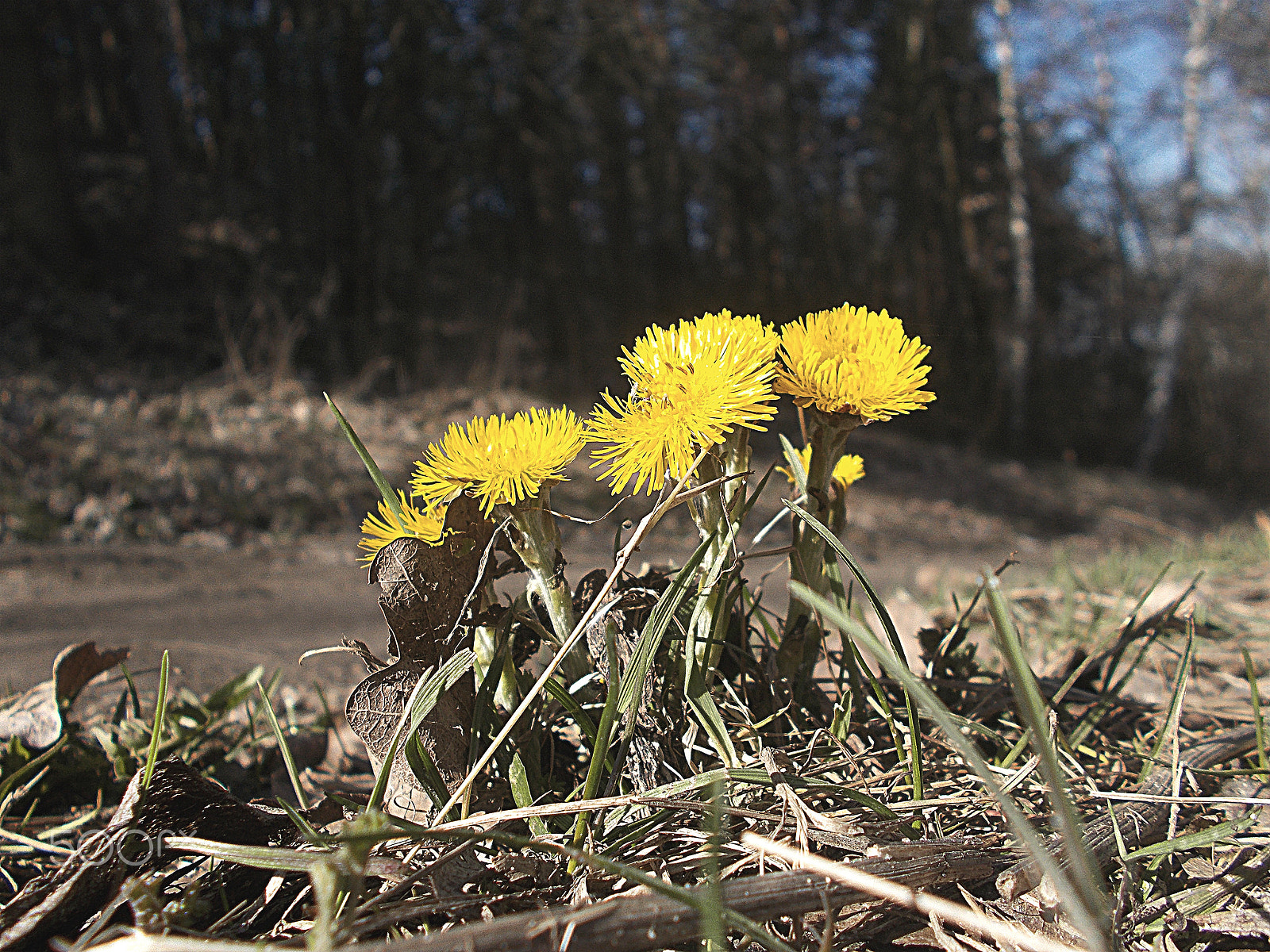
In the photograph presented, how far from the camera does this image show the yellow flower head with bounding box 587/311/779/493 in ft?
2.40

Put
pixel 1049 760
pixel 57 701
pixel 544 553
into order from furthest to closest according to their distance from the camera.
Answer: pixel 57 701
pixel 544 553
pixel 1049 760

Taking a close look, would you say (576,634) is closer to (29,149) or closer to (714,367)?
(714,367)

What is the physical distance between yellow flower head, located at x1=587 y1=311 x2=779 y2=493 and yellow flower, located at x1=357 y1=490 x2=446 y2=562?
8.3 inches

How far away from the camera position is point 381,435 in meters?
5.57

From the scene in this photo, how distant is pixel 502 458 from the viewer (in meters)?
0.76

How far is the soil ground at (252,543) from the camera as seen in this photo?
2.37 meters

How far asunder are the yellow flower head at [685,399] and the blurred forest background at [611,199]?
4.68 metres

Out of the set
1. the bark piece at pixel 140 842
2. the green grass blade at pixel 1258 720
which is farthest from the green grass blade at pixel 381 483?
the green grass blade at pixel 1258 720

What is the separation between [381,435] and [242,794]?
15.4 feet

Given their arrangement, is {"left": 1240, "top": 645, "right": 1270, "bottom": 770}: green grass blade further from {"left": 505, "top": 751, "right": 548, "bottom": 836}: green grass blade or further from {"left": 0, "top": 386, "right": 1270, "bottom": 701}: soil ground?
{"left": 505, "top": 751, "right": 548, "bottom": 836}: green grass blade

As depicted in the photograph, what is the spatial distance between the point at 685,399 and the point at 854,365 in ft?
0.63

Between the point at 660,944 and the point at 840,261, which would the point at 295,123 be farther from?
the point at 660,944

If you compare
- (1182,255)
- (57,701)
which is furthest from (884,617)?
(1182,255)

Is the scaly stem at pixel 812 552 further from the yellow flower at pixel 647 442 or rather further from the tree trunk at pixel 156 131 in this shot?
the tree trunk at pixel 156 131
